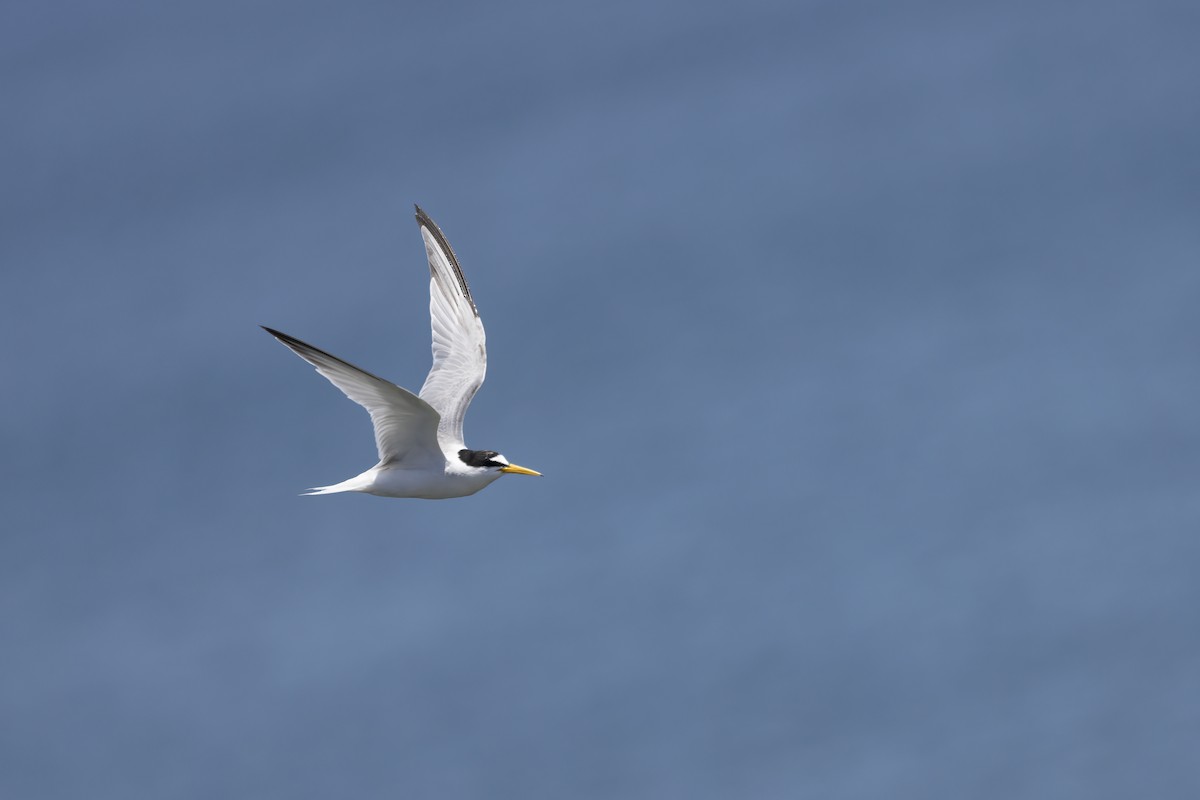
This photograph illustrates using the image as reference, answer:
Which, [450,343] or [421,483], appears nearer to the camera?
[421,483]

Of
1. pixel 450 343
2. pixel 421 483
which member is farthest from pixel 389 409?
pixel 450 343

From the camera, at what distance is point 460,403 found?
77.0ft

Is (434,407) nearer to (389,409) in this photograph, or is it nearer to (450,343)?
(389,409)

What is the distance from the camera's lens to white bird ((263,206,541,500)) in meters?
19.9

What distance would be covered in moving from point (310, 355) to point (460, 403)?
4571mm

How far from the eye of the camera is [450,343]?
2453cm

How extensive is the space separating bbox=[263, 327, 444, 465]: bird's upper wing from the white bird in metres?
0.01

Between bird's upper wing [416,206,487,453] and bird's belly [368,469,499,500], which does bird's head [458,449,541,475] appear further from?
bird's upper wing [416,206,487,453]

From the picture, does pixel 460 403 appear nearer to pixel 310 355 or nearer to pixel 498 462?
pixel 498 462

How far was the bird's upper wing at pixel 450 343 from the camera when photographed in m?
23.4

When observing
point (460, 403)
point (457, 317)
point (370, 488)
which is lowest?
point (370, 488)

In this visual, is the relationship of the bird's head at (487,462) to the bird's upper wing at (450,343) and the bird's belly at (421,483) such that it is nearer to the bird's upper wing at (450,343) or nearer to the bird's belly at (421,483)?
the bird's belly at (421,483)

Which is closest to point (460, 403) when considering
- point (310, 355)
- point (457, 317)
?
point (457, 317)

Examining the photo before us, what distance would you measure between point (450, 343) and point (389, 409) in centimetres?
394
